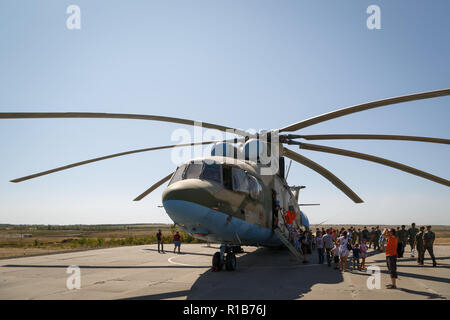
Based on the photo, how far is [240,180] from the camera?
36.6 feet

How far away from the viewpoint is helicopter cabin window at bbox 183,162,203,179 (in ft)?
33.7

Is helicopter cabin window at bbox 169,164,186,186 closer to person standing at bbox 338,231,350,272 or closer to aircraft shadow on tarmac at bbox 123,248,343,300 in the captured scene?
aircraft shadow on tarmac at bbox 123,248,343,300

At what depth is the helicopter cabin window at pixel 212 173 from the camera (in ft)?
33.6

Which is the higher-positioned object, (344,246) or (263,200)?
(263,200)

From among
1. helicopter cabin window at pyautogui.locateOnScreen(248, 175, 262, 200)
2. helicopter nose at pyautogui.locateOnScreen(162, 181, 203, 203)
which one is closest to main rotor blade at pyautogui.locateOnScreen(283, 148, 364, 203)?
helicopter cabin window at pyautogui.locateOnScreen(248, 175, 262, 200)

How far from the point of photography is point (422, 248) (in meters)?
13.4

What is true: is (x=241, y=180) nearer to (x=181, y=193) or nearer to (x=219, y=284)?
(x=181, y=193)

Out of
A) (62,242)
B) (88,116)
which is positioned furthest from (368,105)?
(62,242)

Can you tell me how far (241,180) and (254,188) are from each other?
1.01m

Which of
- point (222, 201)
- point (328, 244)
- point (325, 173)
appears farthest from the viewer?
point (325, 173)

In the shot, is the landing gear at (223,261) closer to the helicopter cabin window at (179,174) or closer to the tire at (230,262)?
the tire at (230,262)
